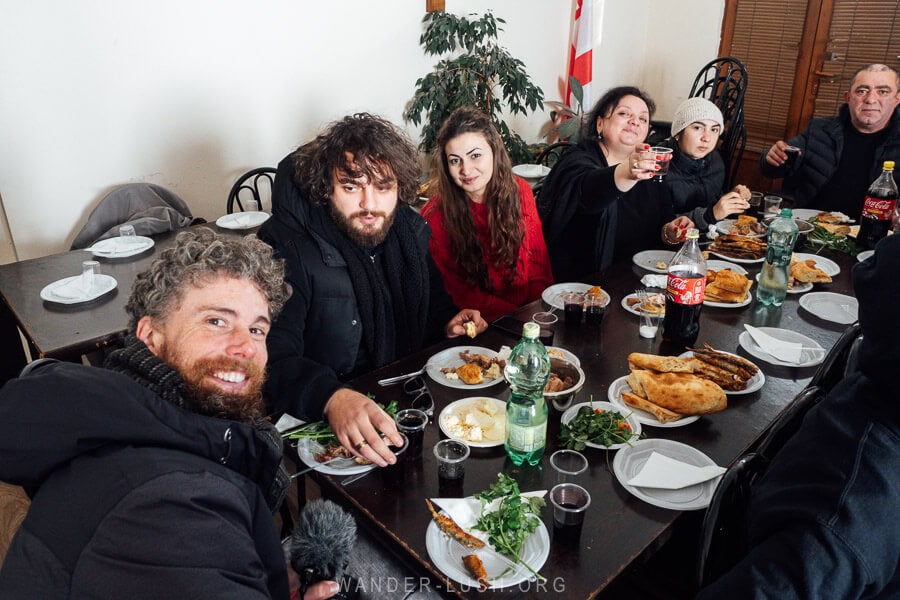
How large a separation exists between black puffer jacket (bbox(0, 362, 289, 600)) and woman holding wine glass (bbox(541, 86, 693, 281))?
2040 millimetres

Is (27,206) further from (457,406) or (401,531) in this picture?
(401,531)

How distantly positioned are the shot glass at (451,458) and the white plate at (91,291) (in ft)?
5.28

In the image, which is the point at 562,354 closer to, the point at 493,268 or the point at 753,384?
the point at 753,384

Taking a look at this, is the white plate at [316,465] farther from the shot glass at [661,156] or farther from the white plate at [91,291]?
the shot glass at [661,156]

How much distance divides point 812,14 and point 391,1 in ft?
11.4

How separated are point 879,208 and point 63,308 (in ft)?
10.4

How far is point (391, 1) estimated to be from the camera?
399 centimetres

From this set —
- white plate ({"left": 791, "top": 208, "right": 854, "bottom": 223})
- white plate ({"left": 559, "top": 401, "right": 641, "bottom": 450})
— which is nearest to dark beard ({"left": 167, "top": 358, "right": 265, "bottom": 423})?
white plate ({"left": 559, "top": 401, "right": 641, "bottom": 450})

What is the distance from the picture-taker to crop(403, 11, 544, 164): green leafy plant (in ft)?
13.6

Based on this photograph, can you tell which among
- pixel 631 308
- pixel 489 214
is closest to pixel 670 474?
pixel 631 308

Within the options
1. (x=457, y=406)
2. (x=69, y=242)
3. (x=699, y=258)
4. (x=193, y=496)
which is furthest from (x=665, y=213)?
(x=69, y=242)

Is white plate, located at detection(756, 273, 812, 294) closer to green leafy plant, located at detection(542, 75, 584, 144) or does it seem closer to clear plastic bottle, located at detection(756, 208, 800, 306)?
clear plastic bottle, located at detection(756, 208, 800, 306)

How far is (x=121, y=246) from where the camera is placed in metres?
2.69

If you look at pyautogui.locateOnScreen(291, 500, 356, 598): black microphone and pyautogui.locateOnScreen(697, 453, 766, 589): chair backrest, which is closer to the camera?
pyautogui.locateOnScreen(697, 453, 766, 589): chair backrest
